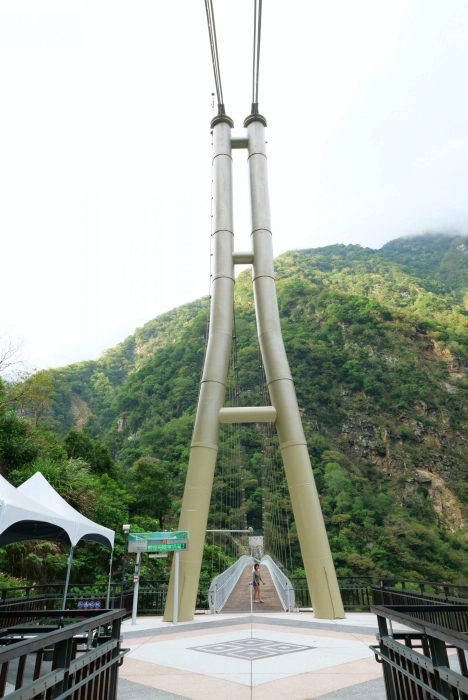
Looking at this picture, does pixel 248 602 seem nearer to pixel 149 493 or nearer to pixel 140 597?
pixel 140 597

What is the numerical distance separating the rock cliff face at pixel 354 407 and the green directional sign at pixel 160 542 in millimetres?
30579

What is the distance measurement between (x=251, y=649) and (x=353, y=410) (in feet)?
202

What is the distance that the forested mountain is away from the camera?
43969 millimetres

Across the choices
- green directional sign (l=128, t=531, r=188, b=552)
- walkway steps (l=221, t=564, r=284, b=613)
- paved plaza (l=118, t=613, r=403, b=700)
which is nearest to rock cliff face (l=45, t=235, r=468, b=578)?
walkway steps (l=221, t=564, r=284, b=613)

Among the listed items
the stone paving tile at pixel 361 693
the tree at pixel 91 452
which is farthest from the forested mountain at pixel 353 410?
the stone paving tile at pixel 361 693

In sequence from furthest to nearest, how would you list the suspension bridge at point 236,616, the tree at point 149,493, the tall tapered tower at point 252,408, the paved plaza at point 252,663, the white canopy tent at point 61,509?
the tree at point 149,493 → the tall tapered tower at point 252,408 → the white canopy tent at point 61,509 → the paved plaza at point 252,663 → the suspension bridge at point 236,616

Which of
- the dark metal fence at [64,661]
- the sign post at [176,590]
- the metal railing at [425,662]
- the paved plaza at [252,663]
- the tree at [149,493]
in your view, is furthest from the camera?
the tree at [149,493]

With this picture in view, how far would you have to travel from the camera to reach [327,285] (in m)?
90.9

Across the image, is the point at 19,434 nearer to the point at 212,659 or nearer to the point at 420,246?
the point at 212,659

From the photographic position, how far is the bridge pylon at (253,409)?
34.1 ft

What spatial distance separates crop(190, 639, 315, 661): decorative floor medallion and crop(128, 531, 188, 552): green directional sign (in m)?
3.38

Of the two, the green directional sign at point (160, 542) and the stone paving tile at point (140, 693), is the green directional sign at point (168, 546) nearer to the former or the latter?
the green directional sign at point (160, 542)

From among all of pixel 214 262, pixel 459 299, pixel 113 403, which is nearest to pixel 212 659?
pixel 214 262

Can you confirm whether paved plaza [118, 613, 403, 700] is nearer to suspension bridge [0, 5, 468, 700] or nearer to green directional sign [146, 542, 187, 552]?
suspension bridge [0, 5, 468, 700]
